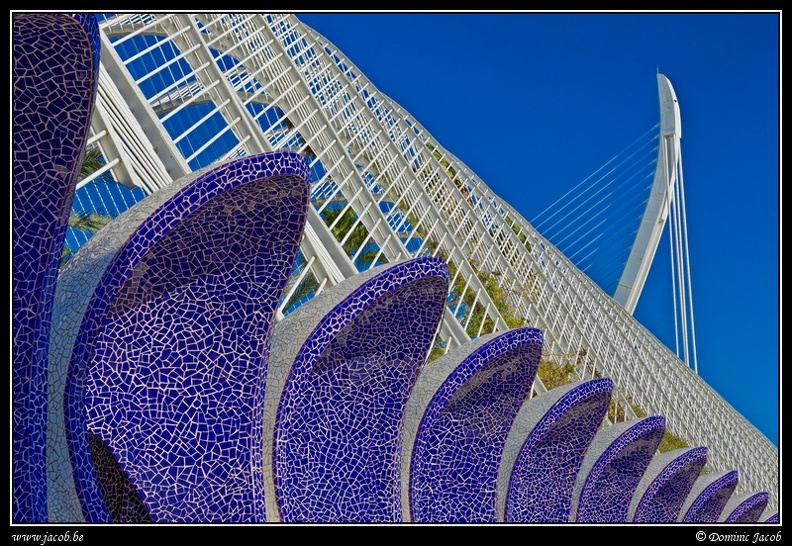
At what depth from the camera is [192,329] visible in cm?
1132

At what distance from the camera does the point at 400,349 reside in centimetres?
1418

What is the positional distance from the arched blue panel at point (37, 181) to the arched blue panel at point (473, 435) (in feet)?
25.7

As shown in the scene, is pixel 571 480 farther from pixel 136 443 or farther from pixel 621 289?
pixel 621 289

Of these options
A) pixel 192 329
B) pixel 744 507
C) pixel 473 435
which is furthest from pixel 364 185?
pixel 744 507

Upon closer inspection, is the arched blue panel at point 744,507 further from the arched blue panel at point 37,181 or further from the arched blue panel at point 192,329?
the arched blue panel at point 37,181

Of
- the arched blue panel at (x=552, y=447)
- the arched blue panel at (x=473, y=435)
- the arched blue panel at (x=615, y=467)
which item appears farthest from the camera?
the arched blue panel at (x=615, y=467)

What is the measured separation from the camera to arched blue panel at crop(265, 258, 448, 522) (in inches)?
513

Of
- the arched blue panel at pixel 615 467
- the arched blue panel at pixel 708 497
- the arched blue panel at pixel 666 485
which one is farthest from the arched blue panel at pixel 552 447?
the arched blue panel at pixel 708 497

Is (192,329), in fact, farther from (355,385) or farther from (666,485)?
(666,485)

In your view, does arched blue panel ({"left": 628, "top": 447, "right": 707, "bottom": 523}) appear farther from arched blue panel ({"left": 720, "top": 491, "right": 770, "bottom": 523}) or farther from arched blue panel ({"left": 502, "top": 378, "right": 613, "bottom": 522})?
arched blue panel ({"left": 720, "top": 491, "right": 770, "bottom": 523})

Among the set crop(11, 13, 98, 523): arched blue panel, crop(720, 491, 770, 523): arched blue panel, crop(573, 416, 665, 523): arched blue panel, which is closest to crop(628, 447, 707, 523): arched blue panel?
crop(573, 416, 665, 523): arched blue panel

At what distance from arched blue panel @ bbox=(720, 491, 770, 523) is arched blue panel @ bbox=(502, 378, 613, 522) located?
12.4m

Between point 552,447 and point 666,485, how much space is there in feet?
23.8

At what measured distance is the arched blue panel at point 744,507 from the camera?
3177cm
